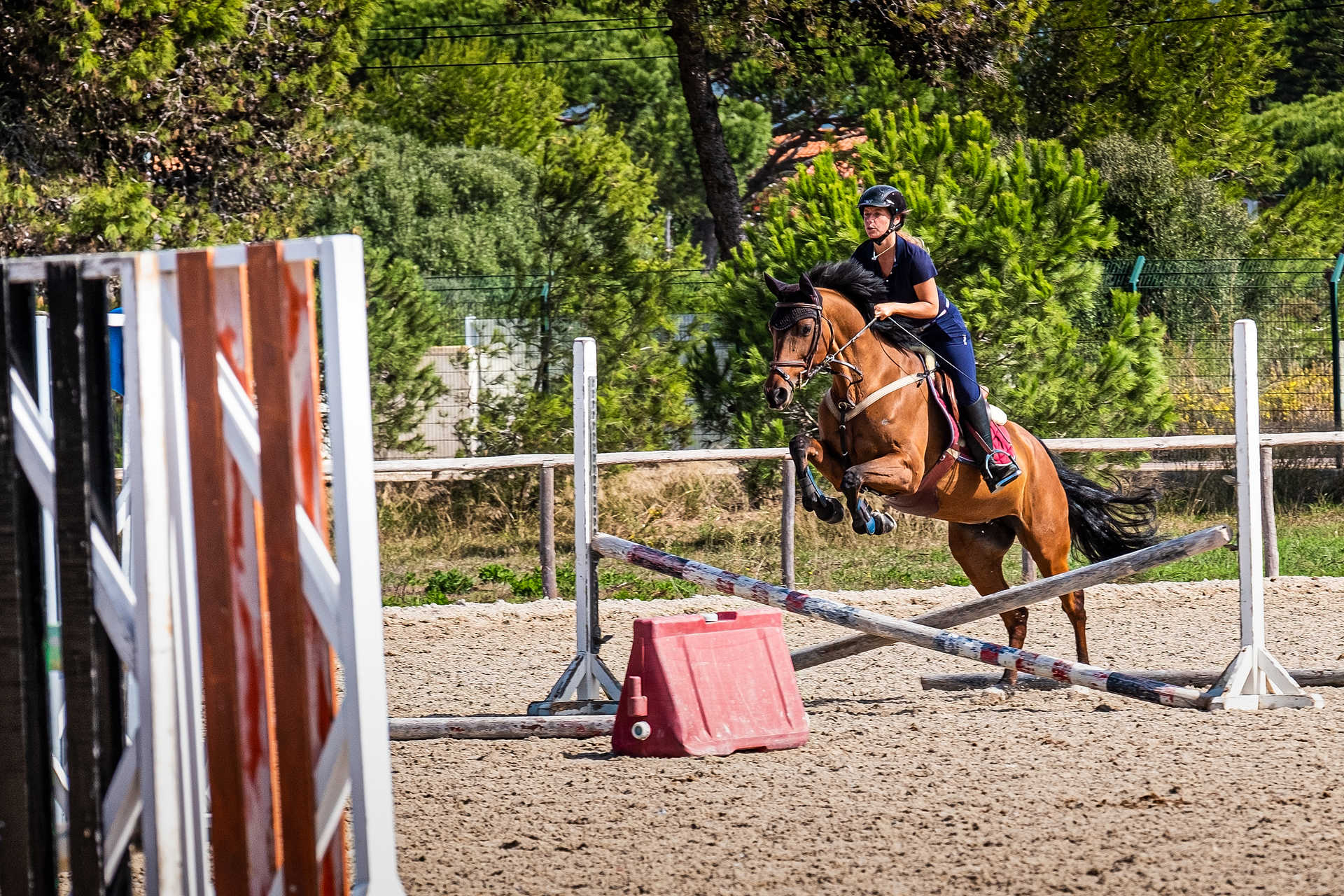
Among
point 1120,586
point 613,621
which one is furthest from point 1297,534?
point 613,621

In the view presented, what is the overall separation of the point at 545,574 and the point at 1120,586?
14.6ft

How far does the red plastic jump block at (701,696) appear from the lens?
520 cm

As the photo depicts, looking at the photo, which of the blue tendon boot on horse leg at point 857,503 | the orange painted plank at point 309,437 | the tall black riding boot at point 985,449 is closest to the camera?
the orange painted plank at point 309,437

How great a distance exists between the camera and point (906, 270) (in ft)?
21.9

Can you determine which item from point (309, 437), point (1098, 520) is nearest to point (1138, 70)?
point (1098, 520)

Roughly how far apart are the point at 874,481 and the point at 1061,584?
118 cm

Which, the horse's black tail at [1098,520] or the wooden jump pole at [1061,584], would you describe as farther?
the horse's black tail at [1098,520]

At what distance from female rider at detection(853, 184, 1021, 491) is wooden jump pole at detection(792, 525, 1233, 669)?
121 cm

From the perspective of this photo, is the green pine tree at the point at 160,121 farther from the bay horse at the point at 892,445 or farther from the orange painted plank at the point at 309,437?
the orange painted plank at the point at 309,437

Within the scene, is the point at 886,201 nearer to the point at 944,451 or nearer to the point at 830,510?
the point at 944,451

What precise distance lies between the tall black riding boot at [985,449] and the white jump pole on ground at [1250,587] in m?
1.27

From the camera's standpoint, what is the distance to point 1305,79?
46.7 metres

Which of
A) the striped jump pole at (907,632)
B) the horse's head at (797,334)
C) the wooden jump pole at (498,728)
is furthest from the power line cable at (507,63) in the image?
the striped jump pole at (907,632)

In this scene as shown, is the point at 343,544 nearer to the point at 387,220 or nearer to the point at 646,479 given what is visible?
the point at 646,479
